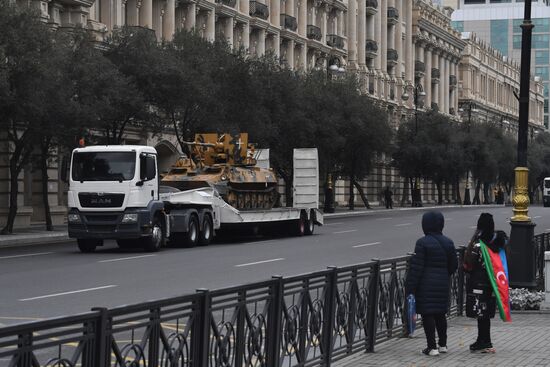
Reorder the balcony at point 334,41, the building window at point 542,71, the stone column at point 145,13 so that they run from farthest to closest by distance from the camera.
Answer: the building window at point 542,71 → the balcony at point 334,41 → the stone column at point 145,13

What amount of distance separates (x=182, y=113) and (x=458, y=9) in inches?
4897

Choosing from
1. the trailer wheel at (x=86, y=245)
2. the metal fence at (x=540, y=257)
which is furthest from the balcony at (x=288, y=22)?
the metal fence at (x=540, y=257)

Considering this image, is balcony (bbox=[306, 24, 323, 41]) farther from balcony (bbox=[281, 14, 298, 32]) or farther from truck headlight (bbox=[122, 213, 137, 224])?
truck headlight (bbox=[122, 213, 137, 224])

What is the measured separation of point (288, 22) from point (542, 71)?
115 meters

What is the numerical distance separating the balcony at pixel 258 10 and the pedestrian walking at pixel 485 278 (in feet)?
182

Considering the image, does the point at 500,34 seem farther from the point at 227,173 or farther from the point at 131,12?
the point at 227,173

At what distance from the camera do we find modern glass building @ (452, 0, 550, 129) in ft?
533

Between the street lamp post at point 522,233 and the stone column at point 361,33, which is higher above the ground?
the stone column at point 361,33

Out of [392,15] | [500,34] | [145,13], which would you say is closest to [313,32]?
[392,15]

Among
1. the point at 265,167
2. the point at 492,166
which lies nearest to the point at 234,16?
the point at 265,167

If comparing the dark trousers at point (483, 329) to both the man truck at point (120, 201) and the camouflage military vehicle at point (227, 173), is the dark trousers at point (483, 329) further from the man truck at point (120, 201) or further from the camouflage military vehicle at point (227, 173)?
the camouflage military vehicle at point (227, 173)

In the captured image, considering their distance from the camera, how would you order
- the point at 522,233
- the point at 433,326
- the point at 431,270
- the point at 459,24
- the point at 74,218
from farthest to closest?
the point at 459,24
the point at 74,218
the point at 522,233
the point at 433,326
the point at 431,270

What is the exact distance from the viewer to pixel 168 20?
183 feet

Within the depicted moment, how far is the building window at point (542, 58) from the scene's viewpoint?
17612cm
